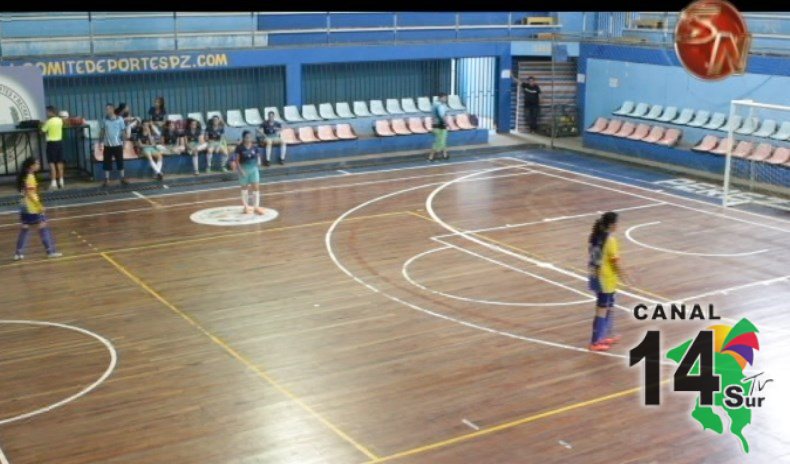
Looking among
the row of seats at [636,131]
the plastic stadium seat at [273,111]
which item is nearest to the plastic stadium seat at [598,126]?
the row of seats at [636,131]

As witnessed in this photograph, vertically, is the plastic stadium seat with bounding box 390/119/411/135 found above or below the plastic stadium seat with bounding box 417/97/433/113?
below

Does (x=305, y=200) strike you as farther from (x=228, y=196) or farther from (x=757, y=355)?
(x=757, y=355)

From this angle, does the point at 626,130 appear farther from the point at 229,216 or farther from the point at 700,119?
the point at 229,216

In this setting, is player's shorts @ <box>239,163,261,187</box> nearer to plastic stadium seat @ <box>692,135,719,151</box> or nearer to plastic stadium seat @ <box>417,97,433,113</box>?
plastic stadium seat @ <box>417,97,433,113</box>

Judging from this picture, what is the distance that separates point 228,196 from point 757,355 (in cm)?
1418

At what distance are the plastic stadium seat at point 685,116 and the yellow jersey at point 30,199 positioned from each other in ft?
59.0

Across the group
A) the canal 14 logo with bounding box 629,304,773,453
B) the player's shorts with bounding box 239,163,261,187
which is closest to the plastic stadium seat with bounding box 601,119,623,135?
the player's shorts with bounding box 239,163,261,187

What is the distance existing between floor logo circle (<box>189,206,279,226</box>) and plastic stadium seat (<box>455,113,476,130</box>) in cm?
1021

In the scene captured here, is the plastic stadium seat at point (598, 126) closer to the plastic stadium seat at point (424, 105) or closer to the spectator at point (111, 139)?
the plastic stadium seat at point (424, 105)

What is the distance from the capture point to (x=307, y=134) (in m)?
29.5


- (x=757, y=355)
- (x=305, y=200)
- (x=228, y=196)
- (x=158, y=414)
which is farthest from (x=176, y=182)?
(x=757, y=355)

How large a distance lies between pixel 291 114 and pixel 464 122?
5629 mm

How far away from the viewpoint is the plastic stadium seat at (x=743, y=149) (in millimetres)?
25891

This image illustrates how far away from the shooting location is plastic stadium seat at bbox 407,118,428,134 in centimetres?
3121
